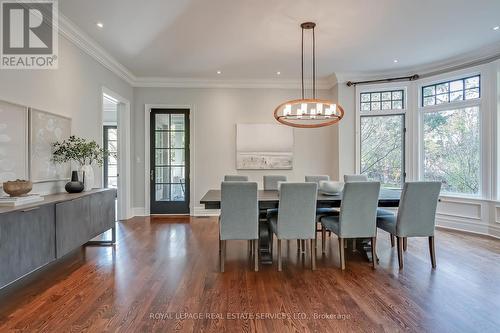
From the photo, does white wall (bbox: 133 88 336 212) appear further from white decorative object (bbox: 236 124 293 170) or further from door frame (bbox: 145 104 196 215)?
white decorative object (bbox: 236 124 293 170)

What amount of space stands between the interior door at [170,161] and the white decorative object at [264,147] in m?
1.19

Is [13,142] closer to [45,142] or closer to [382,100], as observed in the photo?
[45,142]

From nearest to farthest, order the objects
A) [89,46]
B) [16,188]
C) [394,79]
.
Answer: [16,188] < [89,46] < [394,79]

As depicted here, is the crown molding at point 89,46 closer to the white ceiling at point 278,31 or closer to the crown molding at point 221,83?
the white ceiling at point 278,31

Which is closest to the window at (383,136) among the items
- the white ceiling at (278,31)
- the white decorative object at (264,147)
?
the white ceiling at (278,31)

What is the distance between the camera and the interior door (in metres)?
6.01

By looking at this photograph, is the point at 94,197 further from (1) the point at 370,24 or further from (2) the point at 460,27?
(2) the point at 460,27

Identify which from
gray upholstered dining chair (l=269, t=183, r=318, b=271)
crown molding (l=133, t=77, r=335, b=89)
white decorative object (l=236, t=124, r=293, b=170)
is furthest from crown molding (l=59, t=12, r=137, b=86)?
gray upholstered dining chair (l=269, t=183, r=318, b=271)

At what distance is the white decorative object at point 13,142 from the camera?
2621 millimetres

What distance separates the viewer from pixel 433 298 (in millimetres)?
2375

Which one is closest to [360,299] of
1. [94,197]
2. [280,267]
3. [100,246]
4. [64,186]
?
[280,267]

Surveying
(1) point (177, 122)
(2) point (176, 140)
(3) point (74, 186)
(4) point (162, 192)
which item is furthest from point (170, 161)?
(3) point (74, 186)

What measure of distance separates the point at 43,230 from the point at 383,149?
563cm

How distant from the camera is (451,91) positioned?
16.2 ft
